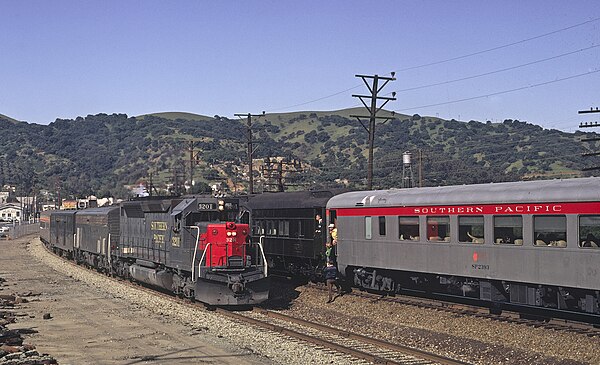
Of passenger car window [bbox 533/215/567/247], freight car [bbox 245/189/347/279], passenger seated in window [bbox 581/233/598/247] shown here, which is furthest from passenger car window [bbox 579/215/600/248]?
freight car [bbox 245/189/347/279]

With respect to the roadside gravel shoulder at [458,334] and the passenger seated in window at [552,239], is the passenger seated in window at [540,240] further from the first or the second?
the roadside gravel shoulder at [458,334]

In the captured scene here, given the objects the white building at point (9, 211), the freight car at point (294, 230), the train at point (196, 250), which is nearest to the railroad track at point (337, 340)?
the train at point (196, 250)

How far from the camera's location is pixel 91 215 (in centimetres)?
3878

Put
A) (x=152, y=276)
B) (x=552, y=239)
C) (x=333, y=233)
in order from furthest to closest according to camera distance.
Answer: (x=333, y=233), (x=152, y=276), (x=552, y=239)

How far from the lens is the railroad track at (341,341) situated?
14674mm

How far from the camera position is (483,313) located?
67.0 feet

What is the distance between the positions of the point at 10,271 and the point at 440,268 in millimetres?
27938

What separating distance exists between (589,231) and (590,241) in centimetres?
24

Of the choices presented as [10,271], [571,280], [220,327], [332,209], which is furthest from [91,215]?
[571,280]

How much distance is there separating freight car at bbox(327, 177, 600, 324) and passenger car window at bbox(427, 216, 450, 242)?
3 centimetres

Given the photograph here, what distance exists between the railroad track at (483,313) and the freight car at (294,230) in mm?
2909

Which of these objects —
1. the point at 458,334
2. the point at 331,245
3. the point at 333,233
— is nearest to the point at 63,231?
the point at 333,233

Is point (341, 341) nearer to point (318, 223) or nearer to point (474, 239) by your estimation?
point (474, 239)

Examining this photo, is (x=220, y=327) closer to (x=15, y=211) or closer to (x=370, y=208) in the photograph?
(x=370, y=208)
